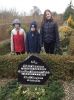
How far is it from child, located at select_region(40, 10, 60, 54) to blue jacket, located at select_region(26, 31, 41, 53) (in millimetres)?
162

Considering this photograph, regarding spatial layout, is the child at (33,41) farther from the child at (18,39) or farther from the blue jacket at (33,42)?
the child at (18,39)

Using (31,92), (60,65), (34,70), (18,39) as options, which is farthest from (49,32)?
(31,92)

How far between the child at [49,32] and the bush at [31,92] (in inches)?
67.9

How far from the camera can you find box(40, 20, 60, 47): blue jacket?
956 cm

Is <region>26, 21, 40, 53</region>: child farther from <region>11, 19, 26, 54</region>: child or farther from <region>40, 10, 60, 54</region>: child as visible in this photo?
<region>11, 19, 26, 54</region>: child

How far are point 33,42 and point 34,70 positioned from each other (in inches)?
73.1

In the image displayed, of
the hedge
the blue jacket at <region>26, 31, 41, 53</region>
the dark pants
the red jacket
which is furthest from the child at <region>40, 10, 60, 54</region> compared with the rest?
the hedge

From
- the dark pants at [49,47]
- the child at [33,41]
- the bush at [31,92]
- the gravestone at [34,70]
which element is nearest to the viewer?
the bush at [31,92]

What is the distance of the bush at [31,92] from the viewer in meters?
7.67

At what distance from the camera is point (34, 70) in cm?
803

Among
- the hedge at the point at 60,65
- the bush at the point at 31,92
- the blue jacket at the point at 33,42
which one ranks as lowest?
the bush at the point at 31,92

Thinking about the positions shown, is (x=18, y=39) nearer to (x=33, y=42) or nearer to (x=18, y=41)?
(x=18, y=41)

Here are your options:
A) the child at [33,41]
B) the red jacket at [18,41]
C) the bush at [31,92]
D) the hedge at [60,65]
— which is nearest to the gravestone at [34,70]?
the bush at [31,92]

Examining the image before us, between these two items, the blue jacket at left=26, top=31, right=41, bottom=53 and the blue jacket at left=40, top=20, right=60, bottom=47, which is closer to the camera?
the blue jacket at left=40, top=20, right=60, bottom=47
